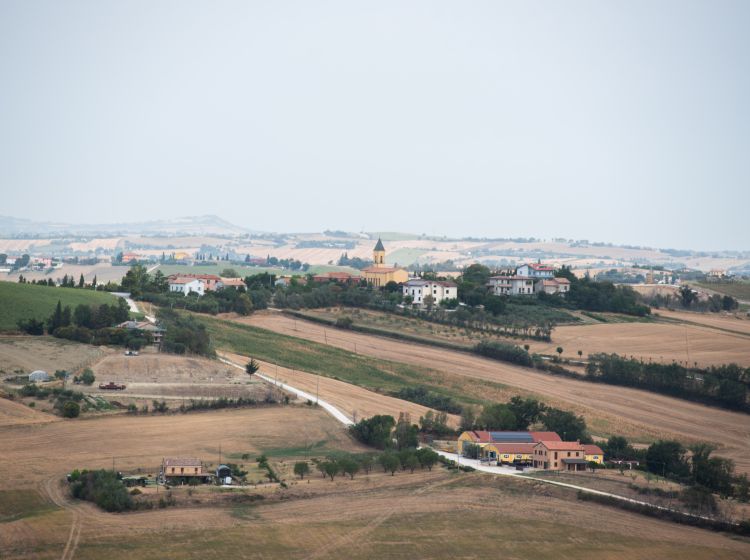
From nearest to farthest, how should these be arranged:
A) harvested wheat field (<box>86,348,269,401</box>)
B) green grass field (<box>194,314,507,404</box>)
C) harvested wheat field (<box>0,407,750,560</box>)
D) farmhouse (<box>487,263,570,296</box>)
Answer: harvested wheat field (<box>0,407,750,560</box>) → harvested wheat field (<box>86,348,269,401</box>) → green grass field (<box>194,314,507,404</box>) → farmhouse (<box>487,263,570,296</box>)

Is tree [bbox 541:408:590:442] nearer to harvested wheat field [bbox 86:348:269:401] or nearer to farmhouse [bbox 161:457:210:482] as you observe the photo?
harvested wheat field [bbox 86:348:269:401]

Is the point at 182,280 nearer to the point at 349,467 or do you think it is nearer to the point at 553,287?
the point at 553,287

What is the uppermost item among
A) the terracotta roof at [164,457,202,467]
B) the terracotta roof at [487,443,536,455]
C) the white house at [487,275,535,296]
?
the white house at [487,275,535,296]

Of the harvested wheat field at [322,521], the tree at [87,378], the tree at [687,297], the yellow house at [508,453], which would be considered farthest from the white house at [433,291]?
the harvested wheat field at [322,521]

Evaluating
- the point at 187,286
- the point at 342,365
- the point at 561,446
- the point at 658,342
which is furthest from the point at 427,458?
the point at 187,286

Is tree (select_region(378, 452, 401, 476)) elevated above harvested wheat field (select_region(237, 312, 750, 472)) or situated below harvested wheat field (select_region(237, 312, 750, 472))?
below

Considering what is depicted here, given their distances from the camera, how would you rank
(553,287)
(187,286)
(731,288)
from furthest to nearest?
(731,288) → (553,287) → (187,286)

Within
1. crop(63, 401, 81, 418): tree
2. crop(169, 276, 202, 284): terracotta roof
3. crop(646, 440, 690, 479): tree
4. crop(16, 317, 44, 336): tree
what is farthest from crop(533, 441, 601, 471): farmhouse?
crop(169, 276, 202, 284): terracotta roof

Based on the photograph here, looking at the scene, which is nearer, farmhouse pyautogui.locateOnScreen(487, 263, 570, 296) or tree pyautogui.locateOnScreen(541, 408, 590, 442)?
tree pyautogui.locateOnScreen(541, 408, 590, 442)
